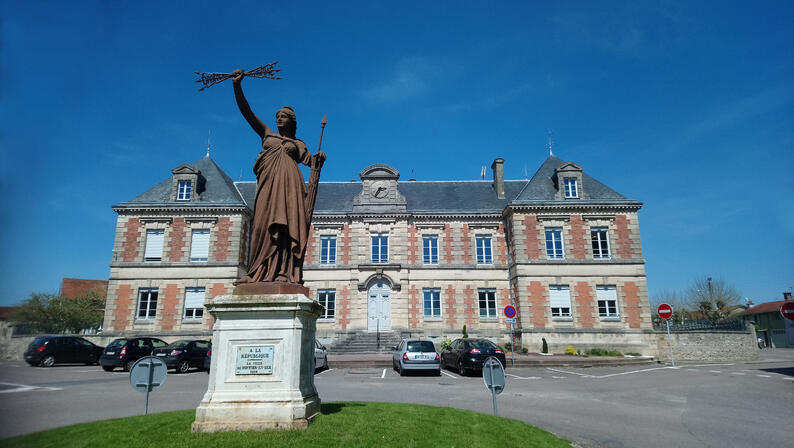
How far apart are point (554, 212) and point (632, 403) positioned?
1715cm

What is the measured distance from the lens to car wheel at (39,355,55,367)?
1958 centimetres

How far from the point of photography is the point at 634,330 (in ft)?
82.3

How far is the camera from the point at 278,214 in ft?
21.4

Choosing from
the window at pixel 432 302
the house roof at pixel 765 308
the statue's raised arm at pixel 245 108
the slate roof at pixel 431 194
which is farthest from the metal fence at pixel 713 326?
the house roof at pixel 765 308

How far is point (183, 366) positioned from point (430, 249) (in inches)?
→ 599

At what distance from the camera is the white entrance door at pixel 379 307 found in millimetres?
26688

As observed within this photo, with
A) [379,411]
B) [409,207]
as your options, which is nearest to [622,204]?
[409,207]

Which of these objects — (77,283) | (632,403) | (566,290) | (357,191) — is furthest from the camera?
(77,283)

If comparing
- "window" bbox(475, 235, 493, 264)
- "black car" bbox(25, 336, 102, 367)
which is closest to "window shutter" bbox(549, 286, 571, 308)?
"window" bbox(475, 235, 493, 264)

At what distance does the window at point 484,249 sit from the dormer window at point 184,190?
18.2m

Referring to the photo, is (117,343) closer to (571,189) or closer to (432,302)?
(432,302)

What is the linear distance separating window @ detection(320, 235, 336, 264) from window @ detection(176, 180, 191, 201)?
8616 millimetres

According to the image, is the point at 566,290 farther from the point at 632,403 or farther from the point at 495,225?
the point at 632,403

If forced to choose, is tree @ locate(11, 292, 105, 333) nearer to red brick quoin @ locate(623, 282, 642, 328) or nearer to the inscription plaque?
the inscription plaque
